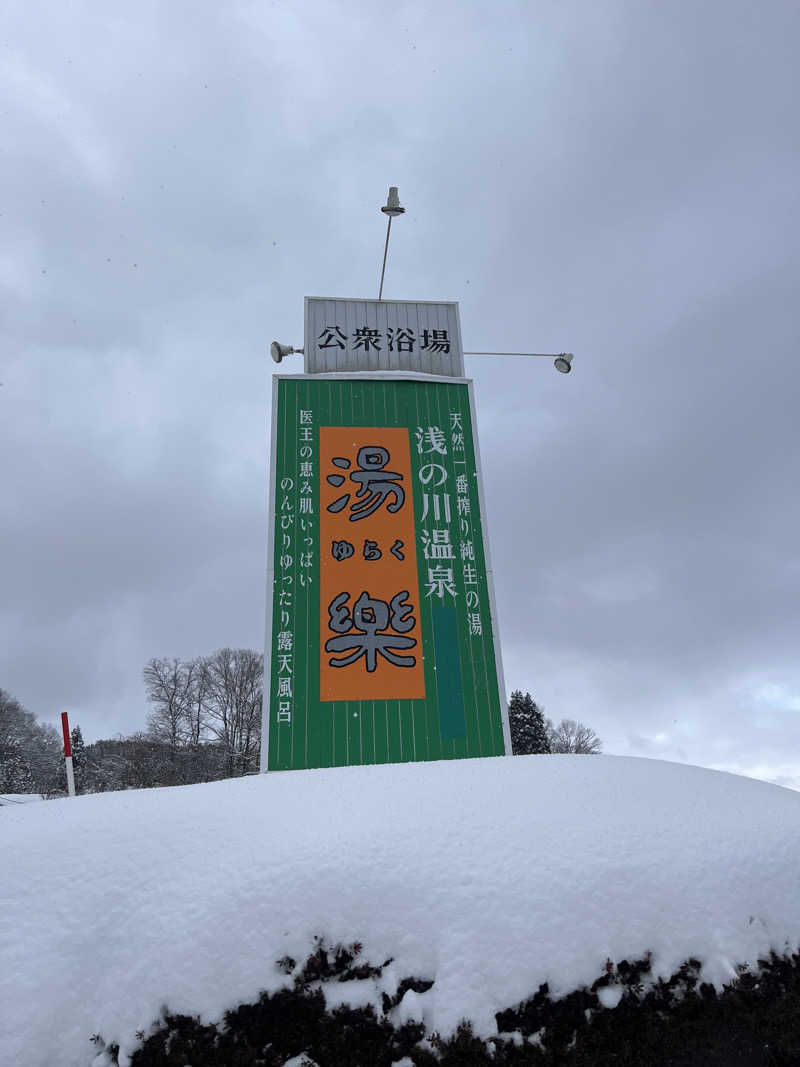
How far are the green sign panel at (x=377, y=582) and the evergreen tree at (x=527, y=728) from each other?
15.9 metres

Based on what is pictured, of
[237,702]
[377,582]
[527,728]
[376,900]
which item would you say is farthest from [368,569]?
[237,702]

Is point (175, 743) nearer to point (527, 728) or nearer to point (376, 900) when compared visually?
point (527, 728)

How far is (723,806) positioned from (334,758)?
6521mm

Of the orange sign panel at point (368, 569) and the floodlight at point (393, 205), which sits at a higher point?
the floodlight at point (393, 205)

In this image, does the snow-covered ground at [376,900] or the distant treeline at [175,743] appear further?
the distant treeline at [175,743]

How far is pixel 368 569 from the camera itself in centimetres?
1167

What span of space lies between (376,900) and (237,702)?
35.2 m

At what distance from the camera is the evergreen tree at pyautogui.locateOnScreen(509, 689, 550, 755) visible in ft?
88.5

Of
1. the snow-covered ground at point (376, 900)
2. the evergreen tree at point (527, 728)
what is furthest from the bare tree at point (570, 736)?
the snow-covered ground at point (376, 900)

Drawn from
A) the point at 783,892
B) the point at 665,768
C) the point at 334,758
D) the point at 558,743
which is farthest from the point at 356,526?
the point at 558,743

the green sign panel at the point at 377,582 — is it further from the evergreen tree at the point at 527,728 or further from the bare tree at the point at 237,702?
the bare tree at the point at 237,702

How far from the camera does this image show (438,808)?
4.75 m

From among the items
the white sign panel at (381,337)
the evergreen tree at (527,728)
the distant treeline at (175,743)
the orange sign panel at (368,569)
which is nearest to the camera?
the orange sign panel at (368,569)

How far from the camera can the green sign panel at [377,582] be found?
35.6 feet
